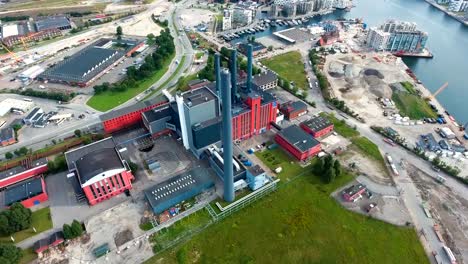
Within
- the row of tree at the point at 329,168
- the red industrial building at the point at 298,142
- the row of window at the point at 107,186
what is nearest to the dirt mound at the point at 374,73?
the red industrial building at the point at 298,142

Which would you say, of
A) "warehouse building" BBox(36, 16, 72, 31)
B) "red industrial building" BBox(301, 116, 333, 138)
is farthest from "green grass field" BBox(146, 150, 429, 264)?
"warehouse building" BBox(36, 16, 72, 31)

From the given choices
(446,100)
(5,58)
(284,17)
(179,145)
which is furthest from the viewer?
(284,17)

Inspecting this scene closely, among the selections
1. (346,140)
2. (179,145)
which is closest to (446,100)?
(346,140)

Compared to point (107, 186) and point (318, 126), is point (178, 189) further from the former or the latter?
point (318, 126)

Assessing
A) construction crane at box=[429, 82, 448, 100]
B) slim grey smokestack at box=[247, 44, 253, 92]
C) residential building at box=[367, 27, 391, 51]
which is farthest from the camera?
residential building at box=[367, 27, 391, 51]

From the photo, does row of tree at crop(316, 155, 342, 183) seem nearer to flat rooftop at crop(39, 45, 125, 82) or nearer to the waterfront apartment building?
the waterfront apartment building

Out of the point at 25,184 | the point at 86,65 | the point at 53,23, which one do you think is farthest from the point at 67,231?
the point at 53,23

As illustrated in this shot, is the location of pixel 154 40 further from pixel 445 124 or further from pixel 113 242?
pixel 445 124
